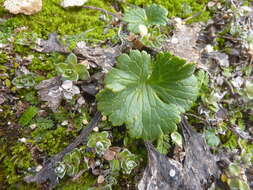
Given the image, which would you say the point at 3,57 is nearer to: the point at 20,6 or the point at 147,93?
the point at 20,6

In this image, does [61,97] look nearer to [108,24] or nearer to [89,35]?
[89,35]

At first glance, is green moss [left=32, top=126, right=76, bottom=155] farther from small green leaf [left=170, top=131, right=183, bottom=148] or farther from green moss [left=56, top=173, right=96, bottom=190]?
small green leaf [left=170, top=131, right=183, bottom=148]


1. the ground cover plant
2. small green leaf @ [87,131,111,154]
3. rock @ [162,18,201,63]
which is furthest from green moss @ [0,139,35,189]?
rock @ [162,18,201,63]

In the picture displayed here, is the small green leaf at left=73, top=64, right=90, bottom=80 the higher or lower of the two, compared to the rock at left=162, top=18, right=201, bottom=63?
lower

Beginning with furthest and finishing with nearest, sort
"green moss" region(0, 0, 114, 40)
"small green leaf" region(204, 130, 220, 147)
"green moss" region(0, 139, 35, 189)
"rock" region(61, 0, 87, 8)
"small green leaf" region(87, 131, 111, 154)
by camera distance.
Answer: "rock" region(61, 0, 87, 8), "green moss" region(0, 0, 114, 40), "small green leaf" region(204, 130, 220, 147), "small green leaf" region(87, 131, 111, 154), "green moss" region(0, 139, 35, 189)

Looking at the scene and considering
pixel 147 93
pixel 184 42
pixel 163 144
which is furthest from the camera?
pixel 184 42

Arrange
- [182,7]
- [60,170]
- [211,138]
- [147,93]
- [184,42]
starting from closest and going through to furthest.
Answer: [60,170] < [147,93] < [211,138] < [184,42] < [182,7]

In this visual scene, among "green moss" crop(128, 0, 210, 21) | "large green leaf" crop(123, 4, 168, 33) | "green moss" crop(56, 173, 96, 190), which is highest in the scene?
"green moss" crop(128, 0, 210, 21)

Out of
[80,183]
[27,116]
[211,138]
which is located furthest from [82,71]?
[211,138]
